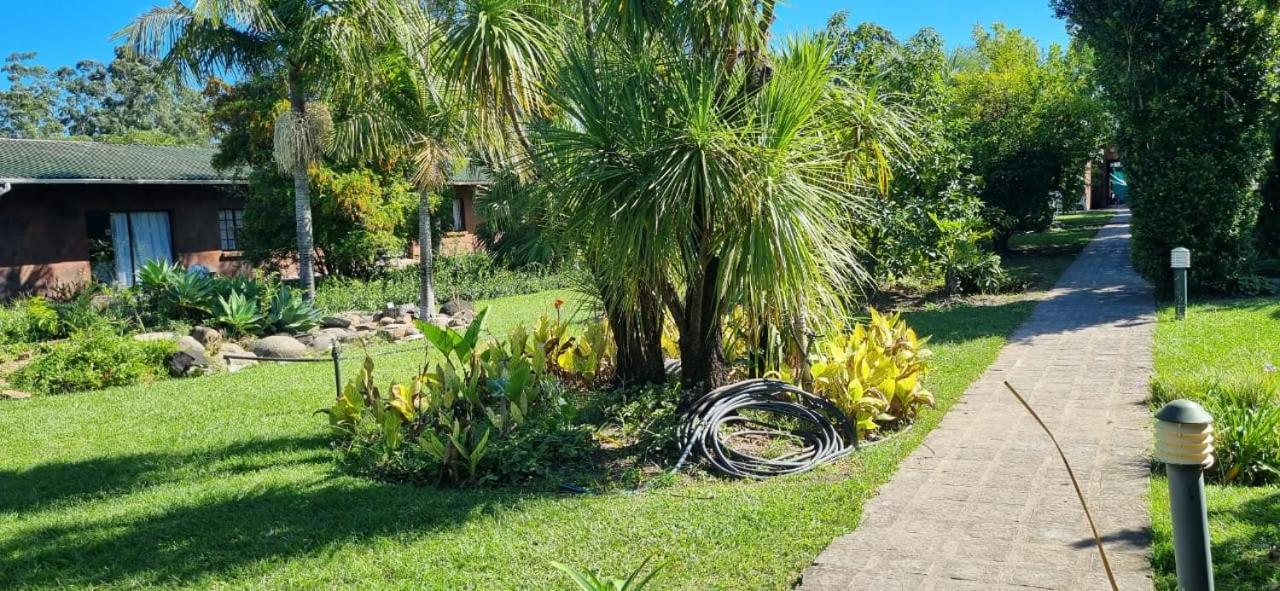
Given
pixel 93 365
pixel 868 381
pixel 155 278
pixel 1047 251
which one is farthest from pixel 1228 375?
pixel 1047 251

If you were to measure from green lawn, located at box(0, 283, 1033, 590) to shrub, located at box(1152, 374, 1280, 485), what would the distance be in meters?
1.83

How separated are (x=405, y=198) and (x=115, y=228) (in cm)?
600

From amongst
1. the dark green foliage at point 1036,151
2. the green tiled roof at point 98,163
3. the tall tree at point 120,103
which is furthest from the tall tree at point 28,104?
the dark green foliage at point 1036,151

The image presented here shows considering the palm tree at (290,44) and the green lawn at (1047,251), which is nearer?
the palm tree at (290,44)

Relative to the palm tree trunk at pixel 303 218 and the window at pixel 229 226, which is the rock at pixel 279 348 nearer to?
the palm tree trunk at pixel 303 218

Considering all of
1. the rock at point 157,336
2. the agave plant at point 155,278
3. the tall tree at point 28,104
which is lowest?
the rock at point 157,336

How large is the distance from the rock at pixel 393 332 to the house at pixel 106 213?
15.4 feet

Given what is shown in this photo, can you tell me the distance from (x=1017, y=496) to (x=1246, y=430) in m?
1.52

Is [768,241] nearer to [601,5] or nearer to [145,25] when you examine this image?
[601,5]

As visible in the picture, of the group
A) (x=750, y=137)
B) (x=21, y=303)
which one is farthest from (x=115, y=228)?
(x=750, y=137)

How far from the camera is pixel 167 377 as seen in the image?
418 inches

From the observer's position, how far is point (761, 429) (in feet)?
21.9

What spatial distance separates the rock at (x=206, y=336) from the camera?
11914mm

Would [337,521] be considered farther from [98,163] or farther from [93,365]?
[98,163]
